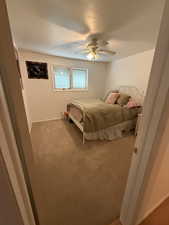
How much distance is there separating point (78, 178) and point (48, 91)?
9.95ft

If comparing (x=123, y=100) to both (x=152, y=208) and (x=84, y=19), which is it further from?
(x=152, y=208)

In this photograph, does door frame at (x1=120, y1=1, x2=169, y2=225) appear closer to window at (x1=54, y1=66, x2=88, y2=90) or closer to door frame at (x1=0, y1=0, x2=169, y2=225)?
door frame at (x1=0, y1=0, x2=169, y2=225)

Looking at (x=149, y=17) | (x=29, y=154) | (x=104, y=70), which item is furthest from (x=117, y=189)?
(x=104, y=70)

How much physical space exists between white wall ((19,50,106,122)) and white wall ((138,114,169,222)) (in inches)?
140

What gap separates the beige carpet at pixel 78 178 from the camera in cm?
117

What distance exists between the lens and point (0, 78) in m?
0.41

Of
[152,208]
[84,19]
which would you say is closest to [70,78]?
[84,19]

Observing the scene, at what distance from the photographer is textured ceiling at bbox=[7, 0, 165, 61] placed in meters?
1.24

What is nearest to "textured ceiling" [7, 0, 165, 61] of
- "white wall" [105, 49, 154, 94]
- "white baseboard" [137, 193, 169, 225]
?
"white wall" [105, 49, 154, 94]

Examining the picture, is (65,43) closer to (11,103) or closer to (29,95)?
(29,95)

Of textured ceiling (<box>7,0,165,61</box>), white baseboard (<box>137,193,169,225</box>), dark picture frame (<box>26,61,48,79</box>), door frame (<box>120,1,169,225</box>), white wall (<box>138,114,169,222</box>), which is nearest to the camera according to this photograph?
door frame (<box>120,1,169,225</box>)

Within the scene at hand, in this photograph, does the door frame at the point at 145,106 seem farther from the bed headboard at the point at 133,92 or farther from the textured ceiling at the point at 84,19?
the bed headboard at the point at 133,92

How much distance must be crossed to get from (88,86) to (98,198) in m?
3.87

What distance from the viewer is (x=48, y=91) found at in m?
3.74
